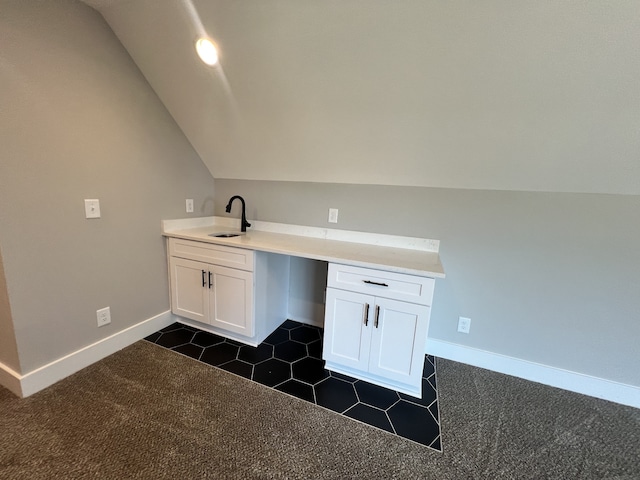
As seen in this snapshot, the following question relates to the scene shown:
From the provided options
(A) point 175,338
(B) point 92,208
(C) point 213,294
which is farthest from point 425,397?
(B) point 92,208

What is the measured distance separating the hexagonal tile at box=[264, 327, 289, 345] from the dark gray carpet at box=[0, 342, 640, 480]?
50cm

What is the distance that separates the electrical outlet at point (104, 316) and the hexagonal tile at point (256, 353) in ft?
3.25

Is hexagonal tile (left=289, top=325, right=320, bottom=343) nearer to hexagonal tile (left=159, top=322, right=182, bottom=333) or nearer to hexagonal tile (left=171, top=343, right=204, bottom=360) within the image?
hexagonal tile (left=171, top=343, right=204, bottom=360)

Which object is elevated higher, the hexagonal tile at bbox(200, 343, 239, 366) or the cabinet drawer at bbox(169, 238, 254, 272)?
the cabinet drawer at bbox(169, 238, 254, 272)

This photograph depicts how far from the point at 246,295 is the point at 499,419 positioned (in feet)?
6.03

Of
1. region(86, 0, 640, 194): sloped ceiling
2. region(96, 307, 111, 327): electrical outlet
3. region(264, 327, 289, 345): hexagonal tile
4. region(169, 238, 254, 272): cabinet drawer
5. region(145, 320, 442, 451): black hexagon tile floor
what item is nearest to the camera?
region(86, 0, 640, 194): sloped ceiling

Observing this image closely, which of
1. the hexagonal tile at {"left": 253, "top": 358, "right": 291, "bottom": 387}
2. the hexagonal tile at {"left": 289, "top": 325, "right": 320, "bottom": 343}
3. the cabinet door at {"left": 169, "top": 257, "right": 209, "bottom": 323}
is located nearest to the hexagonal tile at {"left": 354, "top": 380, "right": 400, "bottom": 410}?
the hexagonal tile at {"left": 253, "top": 358, "right": 291, "bottom": 387}

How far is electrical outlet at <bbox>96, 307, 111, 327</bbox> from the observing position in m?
1.95

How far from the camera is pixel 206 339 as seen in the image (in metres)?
2.31

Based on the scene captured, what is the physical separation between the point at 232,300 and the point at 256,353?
1.51ft

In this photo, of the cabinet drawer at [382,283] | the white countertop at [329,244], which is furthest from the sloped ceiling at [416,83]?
the cabinet drawer at [382,283]

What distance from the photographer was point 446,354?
2211mm

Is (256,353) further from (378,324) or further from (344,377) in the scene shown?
(378,324)

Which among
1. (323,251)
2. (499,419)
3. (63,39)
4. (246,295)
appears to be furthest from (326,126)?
(499,419)
